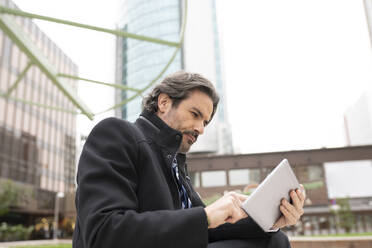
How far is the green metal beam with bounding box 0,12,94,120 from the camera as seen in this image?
4340 millimetres

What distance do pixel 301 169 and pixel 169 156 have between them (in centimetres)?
2265

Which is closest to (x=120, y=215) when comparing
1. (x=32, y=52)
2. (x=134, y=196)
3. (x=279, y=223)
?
(x=134, y=196)

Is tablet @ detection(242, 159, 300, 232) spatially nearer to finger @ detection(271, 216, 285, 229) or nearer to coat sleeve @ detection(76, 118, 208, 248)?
finger @ detection(271, 216, 285, 229)

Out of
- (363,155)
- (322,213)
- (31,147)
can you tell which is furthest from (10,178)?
(363,155)

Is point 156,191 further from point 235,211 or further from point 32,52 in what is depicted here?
point 32,52

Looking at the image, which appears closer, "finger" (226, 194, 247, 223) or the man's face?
"finger" (226, 194, 247, 223)

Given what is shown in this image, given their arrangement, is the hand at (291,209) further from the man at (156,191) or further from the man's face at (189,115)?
the man's face at (189,115)

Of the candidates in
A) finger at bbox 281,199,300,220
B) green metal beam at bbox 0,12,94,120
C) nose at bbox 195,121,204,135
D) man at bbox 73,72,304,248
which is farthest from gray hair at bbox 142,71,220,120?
green metal beam at bbox 0,12,94,120

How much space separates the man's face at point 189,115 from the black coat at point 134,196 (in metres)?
0.11

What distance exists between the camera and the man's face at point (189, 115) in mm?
1278

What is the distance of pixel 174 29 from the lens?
1785 inches

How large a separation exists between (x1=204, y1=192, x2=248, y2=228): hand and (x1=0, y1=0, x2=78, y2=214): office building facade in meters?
20.2

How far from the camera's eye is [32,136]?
985 inches

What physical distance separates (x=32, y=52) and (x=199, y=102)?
425 cm
